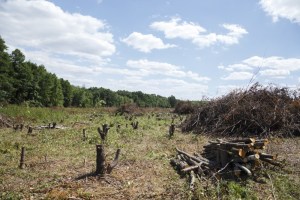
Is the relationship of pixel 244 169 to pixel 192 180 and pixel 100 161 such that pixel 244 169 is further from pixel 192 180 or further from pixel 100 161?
pixel 100 161

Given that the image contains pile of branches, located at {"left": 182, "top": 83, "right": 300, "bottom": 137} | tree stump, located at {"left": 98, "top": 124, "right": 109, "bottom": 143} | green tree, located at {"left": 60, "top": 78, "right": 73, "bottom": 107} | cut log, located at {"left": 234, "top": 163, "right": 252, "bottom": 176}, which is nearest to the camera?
cut log, located at {"left": 234, "top": 163, "right": 252, "bottom": 176}

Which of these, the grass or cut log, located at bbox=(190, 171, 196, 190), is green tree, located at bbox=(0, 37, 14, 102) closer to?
the grass

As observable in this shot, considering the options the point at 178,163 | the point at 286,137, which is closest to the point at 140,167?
the point at 178,163

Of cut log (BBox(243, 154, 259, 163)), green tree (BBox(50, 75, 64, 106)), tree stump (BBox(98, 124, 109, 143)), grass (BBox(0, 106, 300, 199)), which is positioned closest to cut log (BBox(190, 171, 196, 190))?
grass (BBox(0, 106, 300, 199))

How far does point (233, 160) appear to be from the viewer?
27.8 ft

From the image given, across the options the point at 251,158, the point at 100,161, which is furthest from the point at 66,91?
the point at 251,158

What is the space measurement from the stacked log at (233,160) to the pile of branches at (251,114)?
5182 millimetres

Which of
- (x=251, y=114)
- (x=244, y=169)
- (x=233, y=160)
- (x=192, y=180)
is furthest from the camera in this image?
(x=251, y=114)

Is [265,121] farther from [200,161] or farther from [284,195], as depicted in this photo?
[284,195]

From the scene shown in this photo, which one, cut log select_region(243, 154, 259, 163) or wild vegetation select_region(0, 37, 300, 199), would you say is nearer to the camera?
wild vegetation select_region(0, 37, 300, 199)

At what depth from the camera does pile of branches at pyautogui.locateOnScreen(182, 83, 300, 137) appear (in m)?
14.2

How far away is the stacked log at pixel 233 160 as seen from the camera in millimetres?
8257

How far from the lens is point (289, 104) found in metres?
15.3

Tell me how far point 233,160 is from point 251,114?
22.1 feet
